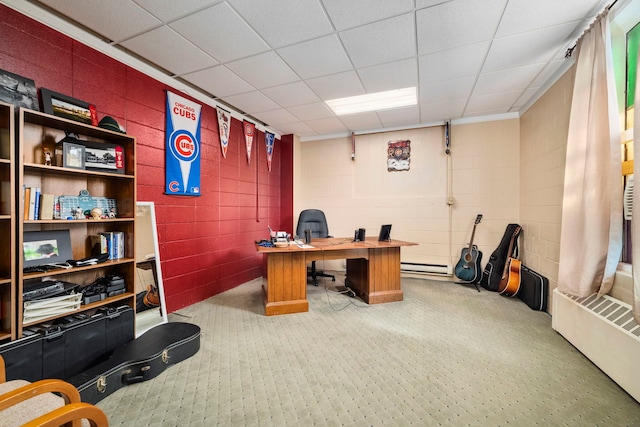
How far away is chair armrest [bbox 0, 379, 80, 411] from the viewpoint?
2.89 feet

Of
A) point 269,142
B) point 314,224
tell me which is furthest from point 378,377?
point 269,142

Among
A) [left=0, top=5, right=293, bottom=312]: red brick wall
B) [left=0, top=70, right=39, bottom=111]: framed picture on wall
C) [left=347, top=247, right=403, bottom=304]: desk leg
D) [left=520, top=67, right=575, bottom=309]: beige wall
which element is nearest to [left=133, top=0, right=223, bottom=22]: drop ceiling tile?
[left=0, top=5, right=293, bottom=312]: red brick wall

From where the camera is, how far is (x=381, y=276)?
3.31 meters

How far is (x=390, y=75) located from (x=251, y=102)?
6.24ft

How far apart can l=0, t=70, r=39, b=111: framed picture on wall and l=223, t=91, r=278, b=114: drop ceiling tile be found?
193cm

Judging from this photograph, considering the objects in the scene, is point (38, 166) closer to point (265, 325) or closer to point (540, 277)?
point (265, 325)

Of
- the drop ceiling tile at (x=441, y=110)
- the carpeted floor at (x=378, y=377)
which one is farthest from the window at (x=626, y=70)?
the drop ceiling tile at (x=441, y=110)

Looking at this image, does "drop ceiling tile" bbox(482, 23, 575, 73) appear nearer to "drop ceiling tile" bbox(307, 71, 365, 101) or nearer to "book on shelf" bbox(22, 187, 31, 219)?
"drop ceiling tile" bbox(307, 71, 365, 101)

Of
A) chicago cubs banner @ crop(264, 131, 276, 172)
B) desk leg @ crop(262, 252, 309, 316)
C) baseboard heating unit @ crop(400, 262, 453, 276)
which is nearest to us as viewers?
desk leg @ crop(262, 252, 309, 316)

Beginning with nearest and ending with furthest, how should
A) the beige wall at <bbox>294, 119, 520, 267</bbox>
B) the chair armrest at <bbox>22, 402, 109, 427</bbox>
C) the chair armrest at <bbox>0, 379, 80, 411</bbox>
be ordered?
the chair armrest at <bbox>22, 402, 109, 427</bbox> → the chair armrest at <bbox>0, 379, 80, 411</bbox> → the beige wall at <bbox>294, 119, 520, 267</bbox>

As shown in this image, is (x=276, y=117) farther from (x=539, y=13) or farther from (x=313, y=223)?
(x=539, y=13)

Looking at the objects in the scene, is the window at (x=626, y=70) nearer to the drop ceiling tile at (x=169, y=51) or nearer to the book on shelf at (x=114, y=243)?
the drop ceiling tile at (x=169, y=51)

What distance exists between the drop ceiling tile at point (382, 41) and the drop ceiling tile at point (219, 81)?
135 cm

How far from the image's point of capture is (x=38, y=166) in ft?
5.53
